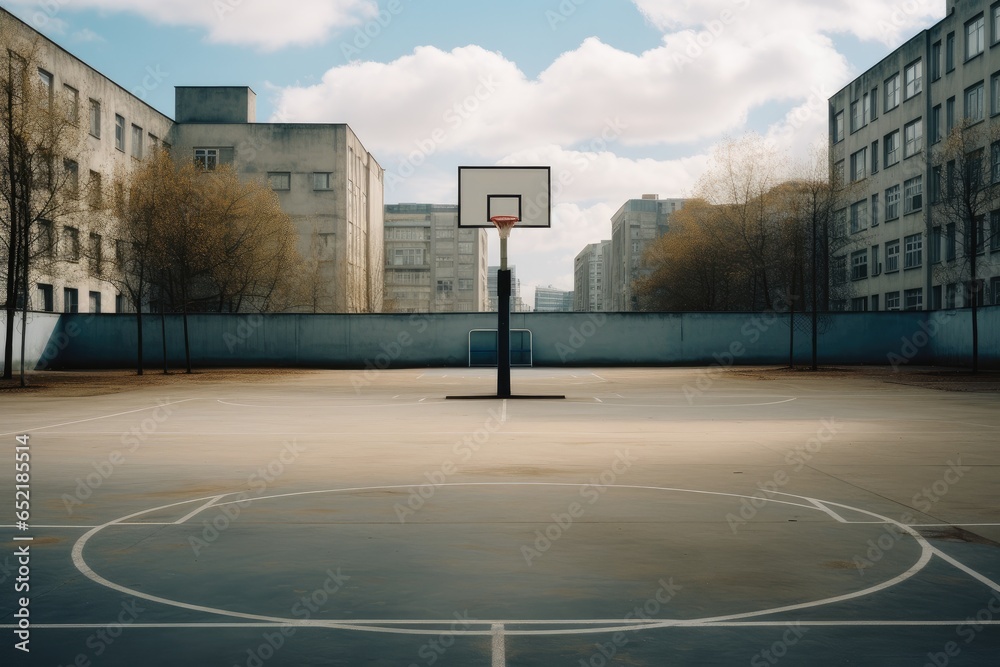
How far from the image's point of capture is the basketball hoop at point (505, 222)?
78.9ft

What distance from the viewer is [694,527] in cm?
754

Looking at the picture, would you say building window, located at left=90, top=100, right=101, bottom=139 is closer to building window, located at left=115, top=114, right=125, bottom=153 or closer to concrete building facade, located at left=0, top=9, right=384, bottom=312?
concrete building facade, located at left=0, top=9, right=384, bottom=312

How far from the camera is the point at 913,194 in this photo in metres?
59.3

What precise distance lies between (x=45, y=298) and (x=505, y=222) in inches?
1240

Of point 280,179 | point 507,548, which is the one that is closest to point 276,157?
point 280,179

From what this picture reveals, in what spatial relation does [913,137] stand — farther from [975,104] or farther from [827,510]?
[827,510]

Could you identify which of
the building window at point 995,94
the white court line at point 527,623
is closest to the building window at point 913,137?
the building window at point 995,94

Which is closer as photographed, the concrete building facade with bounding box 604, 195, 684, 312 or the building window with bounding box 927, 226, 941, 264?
the building window with bounding box 927, 226, 941, 264

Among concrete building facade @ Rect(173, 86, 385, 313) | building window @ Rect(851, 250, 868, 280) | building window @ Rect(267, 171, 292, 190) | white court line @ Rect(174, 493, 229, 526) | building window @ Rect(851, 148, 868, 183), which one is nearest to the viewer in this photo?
white court line @ Rect(174, 493, 229, 526)

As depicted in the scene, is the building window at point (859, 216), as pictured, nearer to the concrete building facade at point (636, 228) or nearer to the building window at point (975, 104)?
the building window at point (975, 104)

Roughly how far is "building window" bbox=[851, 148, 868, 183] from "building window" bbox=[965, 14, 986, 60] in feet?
44.8

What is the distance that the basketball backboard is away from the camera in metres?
24.4

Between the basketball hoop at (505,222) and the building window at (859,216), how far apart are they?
48.6 meters

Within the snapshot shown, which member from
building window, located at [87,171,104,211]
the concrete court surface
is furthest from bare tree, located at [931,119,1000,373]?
building window, located at [87,171,104,211]
